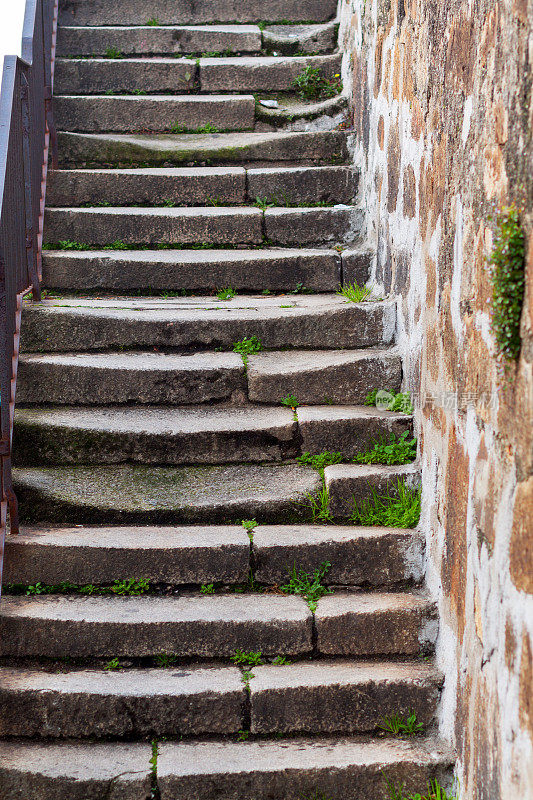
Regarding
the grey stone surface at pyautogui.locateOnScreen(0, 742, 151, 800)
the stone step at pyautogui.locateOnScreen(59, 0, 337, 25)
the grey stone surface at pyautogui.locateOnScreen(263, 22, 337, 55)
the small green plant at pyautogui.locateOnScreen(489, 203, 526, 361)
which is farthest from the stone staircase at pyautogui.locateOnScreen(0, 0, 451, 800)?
the small green plant at pyautogui.locateOnScreen(489, 203, 526, 361)

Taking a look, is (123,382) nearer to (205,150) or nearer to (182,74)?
(205,150)

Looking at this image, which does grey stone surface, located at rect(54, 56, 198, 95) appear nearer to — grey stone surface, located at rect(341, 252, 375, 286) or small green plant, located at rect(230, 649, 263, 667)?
grey stone surface, located at rect(341, 252, 375, 286)

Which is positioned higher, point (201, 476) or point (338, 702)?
point (201, 476)

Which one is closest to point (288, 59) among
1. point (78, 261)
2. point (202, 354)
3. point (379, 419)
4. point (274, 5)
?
point (274, 5)

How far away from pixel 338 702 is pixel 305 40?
4.09m

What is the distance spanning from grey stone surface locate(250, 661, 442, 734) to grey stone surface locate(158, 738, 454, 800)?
0.12 metres

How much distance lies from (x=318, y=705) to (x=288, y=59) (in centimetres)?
380

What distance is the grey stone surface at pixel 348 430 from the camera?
305cm

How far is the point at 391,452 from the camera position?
9.83ft

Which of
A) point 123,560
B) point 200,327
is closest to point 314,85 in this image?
point 200,327

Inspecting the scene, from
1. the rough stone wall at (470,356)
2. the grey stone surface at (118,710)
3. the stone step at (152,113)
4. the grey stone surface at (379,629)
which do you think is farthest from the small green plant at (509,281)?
the stone step at (152,113)

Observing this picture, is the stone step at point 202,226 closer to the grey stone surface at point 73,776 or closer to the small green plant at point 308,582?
the small green plant at point 308,582

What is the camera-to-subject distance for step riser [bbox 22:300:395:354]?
11.3ft

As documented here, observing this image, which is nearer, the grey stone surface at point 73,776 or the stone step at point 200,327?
the grey stone surface at point 73,776
